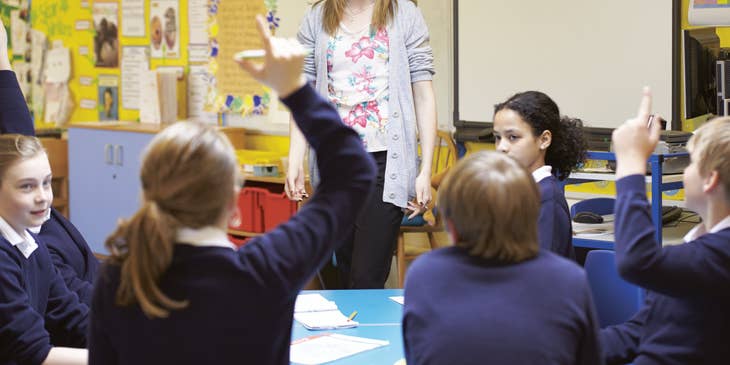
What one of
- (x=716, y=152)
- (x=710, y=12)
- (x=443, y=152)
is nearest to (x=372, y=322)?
(x=716, y=152)

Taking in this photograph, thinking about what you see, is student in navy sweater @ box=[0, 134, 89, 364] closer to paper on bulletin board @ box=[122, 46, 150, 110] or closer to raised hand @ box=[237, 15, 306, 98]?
raised hand @ box=[237, 15, 306, 98]

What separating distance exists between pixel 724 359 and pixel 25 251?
1397 millimetres

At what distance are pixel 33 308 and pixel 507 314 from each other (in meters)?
1.10

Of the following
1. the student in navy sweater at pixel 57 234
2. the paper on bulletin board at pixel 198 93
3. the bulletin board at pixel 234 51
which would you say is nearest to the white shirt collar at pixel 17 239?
the student in navy sweater at pixel 57 234

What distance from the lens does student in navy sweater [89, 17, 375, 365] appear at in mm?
1321

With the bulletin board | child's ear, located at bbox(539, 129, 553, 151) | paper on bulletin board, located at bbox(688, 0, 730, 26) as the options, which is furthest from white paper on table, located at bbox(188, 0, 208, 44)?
child's ear, located at bbox(539, 129, 553, 151)

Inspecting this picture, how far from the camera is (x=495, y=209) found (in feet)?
4.71

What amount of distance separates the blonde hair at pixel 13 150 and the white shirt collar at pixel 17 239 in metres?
0.15

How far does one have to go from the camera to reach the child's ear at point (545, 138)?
9.15ft

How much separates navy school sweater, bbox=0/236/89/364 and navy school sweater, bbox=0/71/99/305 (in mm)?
137

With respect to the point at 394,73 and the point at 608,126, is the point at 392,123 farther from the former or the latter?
the point at 608,126

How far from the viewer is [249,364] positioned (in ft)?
4.49

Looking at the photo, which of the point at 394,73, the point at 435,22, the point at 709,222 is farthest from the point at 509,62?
the point at 709,222

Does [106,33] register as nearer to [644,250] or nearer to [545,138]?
[545,138]
